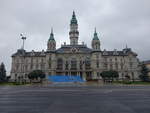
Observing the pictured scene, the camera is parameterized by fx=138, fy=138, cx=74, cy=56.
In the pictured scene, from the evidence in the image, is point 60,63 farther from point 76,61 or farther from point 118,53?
point 118,53

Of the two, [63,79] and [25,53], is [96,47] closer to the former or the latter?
[63,79]

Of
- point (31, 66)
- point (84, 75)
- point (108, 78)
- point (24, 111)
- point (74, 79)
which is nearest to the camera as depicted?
point (24, 111)

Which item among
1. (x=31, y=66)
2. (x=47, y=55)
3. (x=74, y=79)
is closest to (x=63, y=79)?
(x=74, y=79)

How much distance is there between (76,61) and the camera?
81.9m

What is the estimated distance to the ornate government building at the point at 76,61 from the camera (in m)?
80.1

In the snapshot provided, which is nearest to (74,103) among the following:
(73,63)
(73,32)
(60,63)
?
(73,63)

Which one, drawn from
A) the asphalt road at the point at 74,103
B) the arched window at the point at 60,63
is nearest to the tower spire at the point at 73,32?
the arched window at the point at 60,63

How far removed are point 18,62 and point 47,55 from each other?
19.9 meters

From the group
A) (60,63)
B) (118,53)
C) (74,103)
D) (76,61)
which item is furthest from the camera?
(118,53)

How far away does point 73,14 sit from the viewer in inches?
4065

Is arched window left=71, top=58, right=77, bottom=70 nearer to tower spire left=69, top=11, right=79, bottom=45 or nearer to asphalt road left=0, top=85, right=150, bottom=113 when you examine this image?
tower spire left=69, top=11, right=79, bottom=45

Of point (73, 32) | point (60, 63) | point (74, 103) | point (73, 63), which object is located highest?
point (73, 32)

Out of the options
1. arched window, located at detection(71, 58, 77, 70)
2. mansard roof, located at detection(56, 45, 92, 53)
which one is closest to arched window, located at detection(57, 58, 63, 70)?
mansard roof, located at detection(56, 45, 92, 53)

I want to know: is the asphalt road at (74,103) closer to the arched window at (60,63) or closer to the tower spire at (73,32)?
the arched window at (60,63)
